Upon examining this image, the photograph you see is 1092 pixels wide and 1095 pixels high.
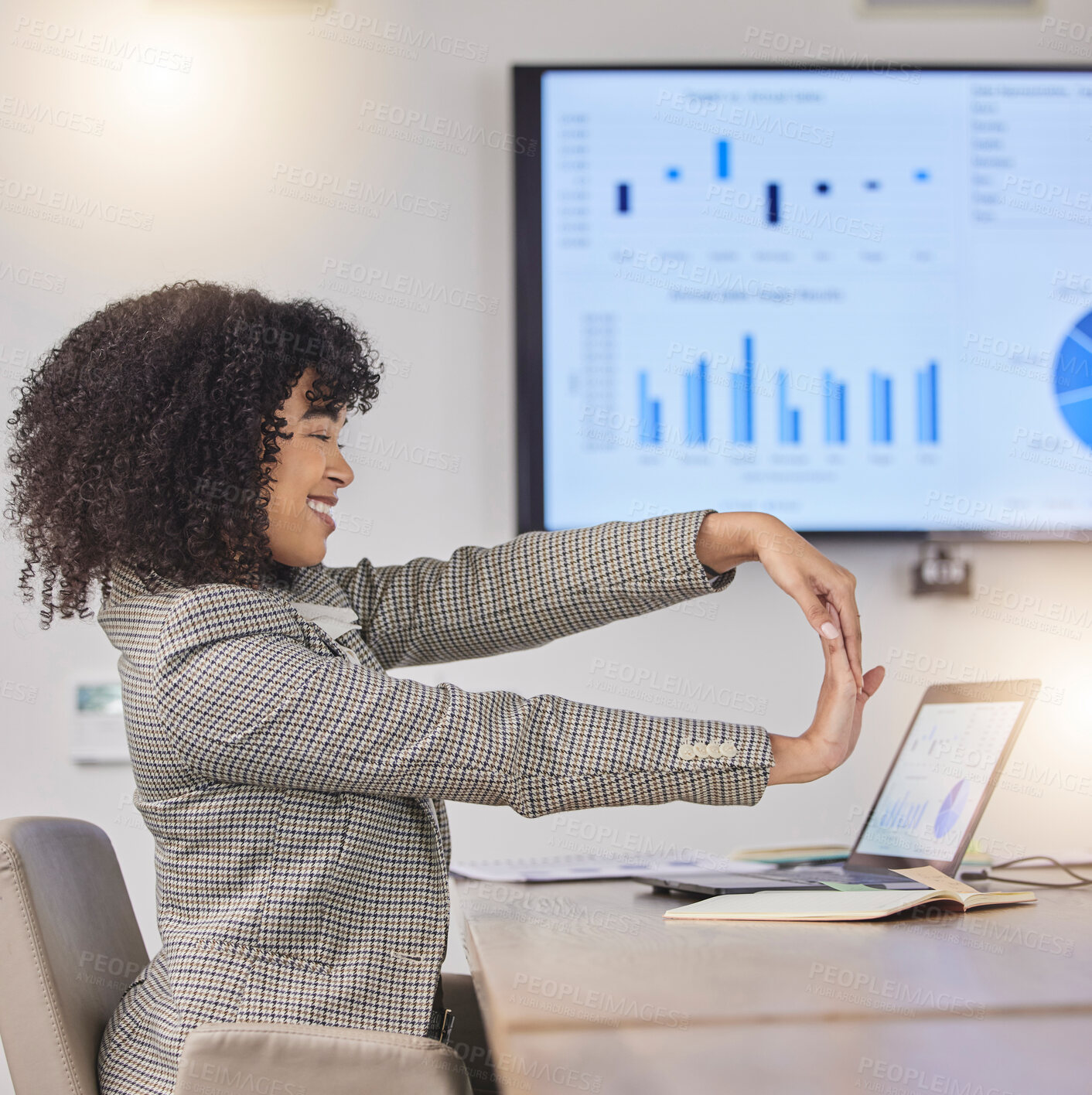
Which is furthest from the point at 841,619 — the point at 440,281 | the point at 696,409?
the point at 440,281

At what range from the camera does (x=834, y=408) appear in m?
2.06

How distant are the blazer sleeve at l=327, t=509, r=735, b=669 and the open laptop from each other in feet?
1.05

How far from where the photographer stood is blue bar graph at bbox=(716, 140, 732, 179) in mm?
2070

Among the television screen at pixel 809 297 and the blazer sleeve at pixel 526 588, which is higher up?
the television screen at pixel 809 297

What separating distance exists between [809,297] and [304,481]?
46.5 inches

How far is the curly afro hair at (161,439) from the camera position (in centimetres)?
111

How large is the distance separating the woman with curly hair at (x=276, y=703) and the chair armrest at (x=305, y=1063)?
129 millimetres

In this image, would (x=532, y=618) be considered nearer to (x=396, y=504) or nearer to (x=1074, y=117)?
(x=396, y=504)

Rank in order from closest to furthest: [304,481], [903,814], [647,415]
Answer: [304,481]
[903,814]
[647,415]

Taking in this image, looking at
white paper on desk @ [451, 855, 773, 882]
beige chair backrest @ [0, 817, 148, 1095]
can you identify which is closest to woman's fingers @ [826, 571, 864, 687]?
white paper on desk @ [451, 855, 773, 882]

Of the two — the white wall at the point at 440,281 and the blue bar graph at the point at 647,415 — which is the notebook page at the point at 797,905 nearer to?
the white wall at the point at 440,281

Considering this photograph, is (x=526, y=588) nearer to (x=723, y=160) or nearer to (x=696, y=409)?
(x=696, y=409)

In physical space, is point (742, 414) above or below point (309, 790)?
above

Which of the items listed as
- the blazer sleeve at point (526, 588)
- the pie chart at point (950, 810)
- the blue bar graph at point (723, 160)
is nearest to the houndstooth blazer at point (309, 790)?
the blazer sleeve at point (526, 588)
